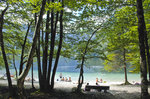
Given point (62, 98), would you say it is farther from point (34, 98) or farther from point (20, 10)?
point (20, 10)

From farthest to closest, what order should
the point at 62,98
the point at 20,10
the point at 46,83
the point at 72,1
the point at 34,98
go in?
the point at 46,83, the point at 20,10, the point at 62,98, the point at 34,98, the point at 72,1

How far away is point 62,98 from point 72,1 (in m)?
5.96

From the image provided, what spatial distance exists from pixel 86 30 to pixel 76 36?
40.0 inches

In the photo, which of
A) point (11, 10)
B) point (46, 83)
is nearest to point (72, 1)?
point (11, 10)

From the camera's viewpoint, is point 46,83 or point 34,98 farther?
point 46,83

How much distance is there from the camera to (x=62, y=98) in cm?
830

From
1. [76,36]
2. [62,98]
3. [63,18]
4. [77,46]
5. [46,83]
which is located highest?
[63,18]

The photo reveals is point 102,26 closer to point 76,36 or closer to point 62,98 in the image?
point 76,36

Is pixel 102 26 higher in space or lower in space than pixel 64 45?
higher

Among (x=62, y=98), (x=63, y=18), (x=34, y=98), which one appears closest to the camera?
(x=34, y=98)

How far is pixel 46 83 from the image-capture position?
32.3 feet

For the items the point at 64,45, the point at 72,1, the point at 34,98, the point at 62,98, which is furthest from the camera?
the point at 64,45

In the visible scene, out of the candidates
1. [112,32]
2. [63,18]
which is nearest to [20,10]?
[63,18]

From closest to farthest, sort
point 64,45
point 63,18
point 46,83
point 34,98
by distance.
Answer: point 34,98
point 46,83
point 63,18
point 64,45
